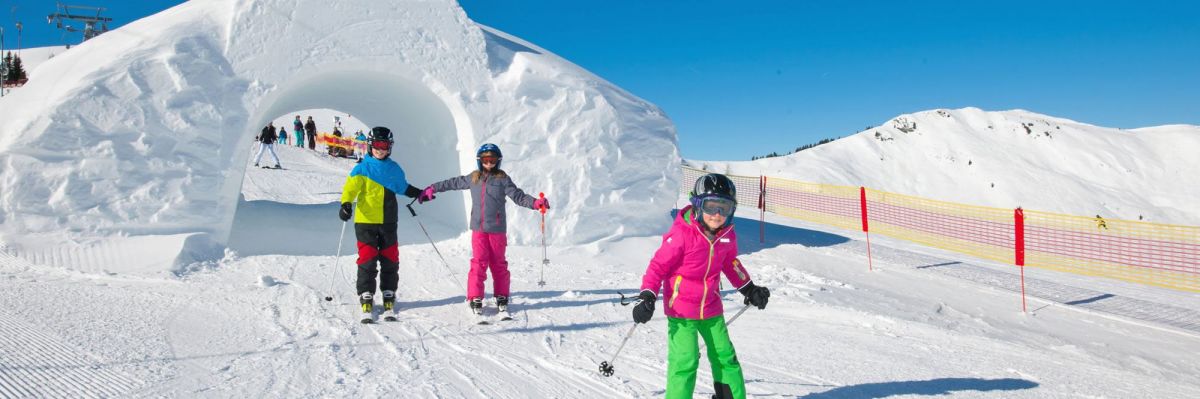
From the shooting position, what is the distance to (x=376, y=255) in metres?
5.07

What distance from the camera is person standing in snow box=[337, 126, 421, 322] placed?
195 inches

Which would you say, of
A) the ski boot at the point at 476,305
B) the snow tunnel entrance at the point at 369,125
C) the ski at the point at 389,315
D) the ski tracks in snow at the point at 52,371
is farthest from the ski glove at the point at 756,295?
the snow tunnel entrance at the point at 369,125

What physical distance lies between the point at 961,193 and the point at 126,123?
34.4 metres

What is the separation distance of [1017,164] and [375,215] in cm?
3725

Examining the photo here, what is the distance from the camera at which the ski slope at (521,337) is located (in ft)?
11.7

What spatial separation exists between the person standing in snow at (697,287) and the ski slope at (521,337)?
2.22ft

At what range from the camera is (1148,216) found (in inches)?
1138

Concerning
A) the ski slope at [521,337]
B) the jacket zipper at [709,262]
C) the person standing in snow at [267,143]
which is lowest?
the ski slope at [521,337]

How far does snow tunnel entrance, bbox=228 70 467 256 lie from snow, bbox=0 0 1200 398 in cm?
7

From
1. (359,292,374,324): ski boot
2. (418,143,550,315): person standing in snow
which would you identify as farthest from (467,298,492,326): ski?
(359,292,374,324): ski boot

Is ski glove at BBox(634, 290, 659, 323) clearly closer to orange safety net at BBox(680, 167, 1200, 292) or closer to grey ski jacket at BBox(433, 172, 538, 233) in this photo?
grey ski jacket at BBox(433, 172, 538, 233)

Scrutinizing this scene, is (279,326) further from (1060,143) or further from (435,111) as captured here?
(1060,143)

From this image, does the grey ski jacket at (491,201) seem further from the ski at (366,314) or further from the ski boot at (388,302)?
the ski at (366,314)

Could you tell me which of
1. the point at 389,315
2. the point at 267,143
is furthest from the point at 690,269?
the point at 267,143
